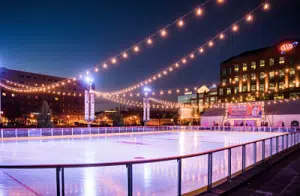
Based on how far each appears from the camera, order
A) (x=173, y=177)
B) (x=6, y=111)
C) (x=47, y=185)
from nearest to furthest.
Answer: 1. (x=47, y=185)
2. (x=173, y=177)
3. (x=6, y=111)

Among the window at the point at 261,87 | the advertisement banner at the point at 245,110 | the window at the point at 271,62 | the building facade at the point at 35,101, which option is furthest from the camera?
the building facade at the point at 35,101

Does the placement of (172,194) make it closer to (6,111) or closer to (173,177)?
(173,177)

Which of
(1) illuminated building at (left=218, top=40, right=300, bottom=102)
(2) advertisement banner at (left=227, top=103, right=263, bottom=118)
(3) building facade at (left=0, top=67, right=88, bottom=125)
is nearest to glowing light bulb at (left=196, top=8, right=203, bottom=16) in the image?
(2) advertisement banner at (left=227, top=103, right=263, bottom=118)

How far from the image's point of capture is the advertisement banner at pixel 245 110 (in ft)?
123

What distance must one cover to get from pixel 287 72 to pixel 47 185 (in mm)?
53563

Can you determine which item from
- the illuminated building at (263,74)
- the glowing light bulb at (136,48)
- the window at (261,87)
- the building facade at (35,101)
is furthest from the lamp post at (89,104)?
the window at (261,87)

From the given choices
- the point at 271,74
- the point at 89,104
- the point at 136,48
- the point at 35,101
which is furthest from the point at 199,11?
the point at 35,101

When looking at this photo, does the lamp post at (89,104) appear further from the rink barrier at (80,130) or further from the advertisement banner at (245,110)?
the advertisement banner at (245,110)

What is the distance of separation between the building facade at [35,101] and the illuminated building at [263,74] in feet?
111

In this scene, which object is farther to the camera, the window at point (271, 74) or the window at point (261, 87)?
the window at point (261, 87)

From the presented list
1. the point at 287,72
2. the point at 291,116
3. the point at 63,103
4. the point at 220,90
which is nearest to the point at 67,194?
the point at 291,116

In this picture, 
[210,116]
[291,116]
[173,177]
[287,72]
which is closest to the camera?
[173,177]

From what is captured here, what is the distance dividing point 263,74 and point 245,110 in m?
19.6

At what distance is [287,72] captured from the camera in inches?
1972
